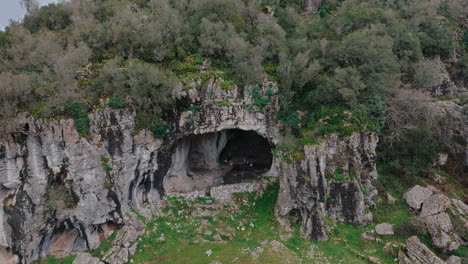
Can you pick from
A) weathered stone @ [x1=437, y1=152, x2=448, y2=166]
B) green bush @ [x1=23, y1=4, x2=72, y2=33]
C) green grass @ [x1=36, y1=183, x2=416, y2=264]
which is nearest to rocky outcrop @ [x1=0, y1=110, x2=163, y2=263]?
green grass @ [x1=36, y1=183, x2=416, y2=264]

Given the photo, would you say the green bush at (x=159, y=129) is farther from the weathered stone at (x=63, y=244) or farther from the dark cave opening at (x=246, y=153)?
the weathered stone at (x=63, y=244)

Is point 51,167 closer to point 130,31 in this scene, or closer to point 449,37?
point 130,31

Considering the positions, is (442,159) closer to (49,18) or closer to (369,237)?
(369,237)

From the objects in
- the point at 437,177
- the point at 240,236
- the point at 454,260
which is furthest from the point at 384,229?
the point at 240,236

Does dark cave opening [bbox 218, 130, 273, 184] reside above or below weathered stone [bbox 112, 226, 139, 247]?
above

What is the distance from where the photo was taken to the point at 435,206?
1581 cm

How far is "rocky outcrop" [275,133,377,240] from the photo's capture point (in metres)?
15.4

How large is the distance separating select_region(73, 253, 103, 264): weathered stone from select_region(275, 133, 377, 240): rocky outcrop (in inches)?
376

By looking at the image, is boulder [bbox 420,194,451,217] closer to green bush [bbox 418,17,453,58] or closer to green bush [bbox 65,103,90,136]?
green bush [bbox 418,17,453,58]

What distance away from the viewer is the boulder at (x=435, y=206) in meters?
15.7

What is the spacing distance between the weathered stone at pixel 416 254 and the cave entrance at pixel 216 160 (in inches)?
355

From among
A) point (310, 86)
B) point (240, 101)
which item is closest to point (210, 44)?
point (240, 101)

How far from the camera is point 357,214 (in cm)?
1591

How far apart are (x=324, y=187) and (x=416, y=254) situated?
195 inches
